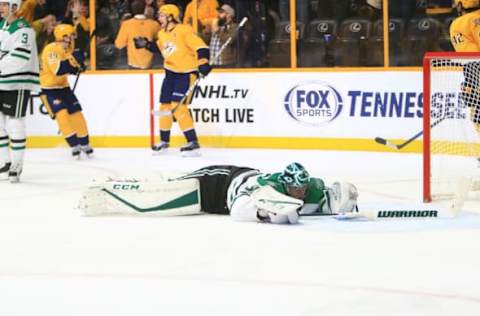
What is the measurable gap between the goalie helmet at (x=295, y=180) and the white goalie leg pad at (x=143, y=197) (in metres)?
0.57

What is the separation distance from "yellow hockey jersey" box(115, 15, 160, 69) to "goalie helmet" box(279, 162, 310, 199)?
5184 mm

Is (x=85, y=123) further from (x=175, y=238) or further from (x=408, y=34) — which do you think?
(x=175, y=238)

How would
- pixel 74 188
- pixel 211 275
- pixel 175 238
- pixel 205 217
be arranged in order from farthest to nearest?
pixel 74 188 < pixel 205 217 < pixel 175 238 < pixel 211 275

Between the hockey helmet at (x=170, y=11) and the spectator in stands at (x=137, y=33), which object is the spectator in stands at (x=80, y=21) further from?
the hockey helmet at (x=170, y=11)

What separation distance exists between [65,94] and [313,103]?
2.07m

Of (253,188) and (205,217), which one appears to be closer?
(253,188)

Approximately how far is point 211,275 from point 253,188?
1.17 meters

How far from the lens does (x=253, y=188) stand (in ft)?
17.4

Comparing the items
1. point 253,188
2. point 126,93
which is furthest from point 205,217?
point 126,93

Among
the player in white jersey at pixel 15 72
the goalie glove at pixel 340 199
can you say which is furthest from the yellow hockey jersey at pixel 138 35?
the goalie glove at pixel 340 199

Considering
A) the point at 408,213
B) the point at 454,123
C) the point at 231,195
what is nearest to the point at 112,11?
the point at 454,123

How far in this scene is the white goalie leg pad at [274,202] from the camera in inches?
204

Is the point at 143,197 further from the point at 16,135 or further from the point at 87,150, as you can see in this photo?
the point at 87,150

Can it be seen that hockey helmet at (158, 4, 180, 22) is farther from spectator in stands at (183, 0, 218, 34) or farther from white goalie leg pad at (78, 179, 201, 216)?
white goalie leg pad at (78, 179, 201, 216)
